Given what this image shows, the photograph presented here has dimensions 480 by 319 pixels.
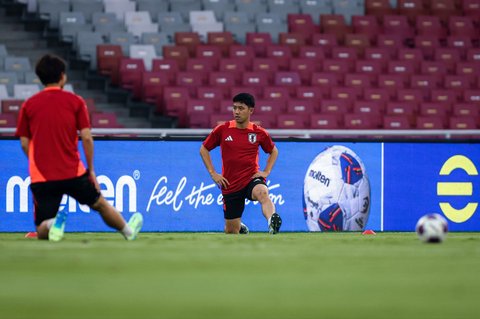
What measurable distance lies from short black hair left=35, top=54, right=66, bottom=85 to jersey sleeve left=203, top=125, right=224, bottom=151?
393 cm

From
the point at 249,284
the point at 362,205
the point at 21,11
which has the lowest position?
the point at 362,205

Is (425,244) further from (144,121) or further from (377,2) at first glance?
(377,2)

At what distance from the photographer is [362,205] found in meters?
15.3

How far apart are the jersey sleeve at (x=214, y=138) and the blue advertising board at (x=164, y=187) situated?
76.2 inches

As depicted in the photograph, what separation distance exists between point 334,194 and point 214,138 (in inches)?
109

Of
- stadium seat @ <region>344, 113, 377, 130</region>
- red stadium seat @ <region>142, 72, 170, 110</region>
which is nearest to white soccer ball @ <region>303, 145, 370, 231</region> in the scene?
stadium seat @ <region>344, 113, 377, 130</region>

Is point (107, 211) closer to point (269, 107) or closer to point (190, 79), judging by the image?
point (269, 107)

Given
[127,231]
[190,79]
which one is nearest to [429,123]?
[190,79]

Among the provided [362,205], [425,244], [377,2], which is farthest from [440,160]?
[377,2]

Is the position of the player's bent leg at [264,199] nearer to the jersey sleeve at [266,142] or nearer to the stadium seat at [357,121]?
the jersey sleeve at [266,142]

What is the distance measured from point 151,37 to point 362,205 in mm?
9696

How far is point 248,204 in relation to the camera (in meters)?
15.1

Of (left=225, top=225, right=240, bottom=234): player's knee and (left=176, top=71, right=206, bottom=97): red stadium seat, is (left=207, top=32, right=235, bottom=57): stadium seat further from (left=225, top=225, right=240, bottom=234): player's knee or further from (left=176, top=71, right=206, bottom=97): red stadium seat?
(left=225, top=225, right=240, bottom=234): player's knee

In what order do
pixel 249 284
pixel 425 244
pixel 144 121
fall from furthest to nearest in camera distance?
pixel 144 121 → pixel 425 244 → pixel 249 284
